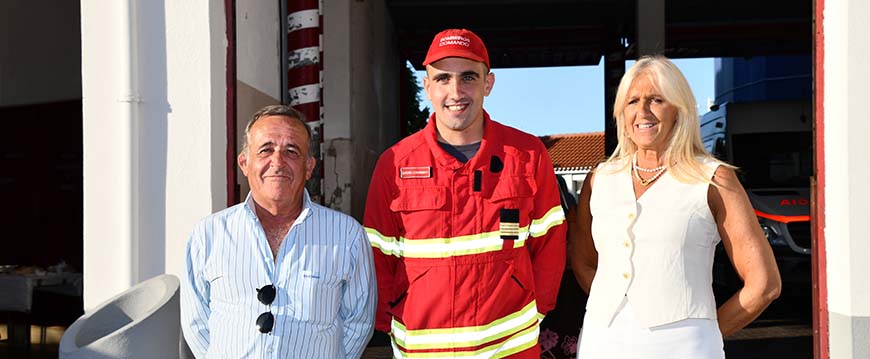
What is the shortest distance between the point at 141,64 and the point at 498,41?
1496 cm

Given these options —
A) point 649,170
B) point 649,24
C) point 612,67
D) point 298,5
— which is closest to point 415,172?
point 649,170

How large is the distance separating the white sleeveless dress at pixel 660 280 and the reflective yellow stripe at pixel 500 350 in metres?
0.34

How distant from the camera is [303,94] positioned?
6.26m

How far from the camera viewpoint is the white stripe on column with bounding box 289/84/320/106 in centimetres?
625

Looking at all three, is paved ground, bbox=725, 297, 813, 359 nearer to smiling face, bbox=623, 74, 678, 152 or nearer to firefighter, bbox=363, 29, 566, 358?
firefighter, bbox=363, 29, 566, 358

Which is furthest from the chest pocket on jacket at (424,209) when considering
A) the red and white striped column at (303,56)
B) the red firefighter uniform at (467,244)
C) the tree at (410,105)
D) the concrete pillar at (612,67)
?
the concrete pillar at (612,67)

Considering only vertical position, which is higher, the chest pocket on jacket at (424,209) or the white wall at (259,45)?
the white wall at (259,45)

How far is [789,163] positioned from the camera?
946 centimetres

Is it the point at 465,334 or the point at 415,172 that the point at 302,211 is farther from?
the point at 465,334

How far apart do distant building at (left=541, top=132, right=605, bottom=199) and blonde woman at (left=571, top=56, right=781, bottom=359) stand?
3849 centimetres

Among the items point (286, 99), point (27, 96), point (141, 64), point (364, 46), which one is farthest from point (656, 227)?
point (27, 96)

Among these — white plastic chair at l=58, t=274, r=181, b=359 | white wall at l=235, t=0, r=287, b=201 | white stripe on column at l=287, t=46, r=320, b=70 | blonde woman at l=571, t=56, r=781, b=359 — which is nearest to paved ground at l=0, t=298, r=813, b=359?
white stripe on column at l=287, t=46, r=320, b=70

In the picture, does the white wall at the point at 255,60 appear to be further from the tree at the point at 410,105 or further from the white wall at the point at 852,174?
the tree at the point at 410,105

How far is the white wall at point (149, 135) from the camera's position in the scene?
12.6ft
